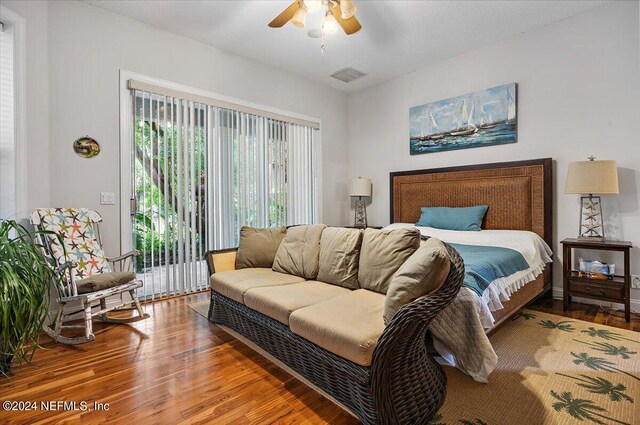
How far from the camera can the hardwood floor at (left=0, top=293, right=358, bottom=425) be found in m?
1.56

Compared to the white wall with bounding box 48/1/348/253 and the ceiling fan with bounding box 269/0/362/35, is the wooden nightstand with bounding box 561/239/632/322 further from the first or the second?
the white wall with bounding box 48/1/348/253

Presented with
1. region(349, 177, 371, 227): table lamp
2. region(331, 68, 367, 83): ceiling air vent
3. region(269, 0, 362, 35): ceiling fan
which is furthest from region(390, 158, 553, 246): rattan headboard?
region(269, 0, 362, 35): ceiling fan

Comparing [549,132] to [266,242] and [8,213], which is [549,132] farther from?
[8,213]

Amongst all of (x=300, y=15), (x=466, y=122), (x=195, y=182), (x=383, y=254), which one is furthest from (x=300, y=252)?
(x=466, y=122)

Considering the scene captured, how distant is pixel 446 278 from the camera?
1.43 m

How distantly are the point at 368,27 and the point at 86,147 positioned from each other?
10.2 feet

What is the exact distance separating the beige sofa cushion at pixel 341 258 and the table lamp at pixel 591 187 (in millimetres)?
2180

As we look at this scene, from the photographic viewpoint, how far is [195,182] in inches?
146

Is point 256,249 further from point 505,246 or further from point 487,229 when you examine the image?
point 487,229

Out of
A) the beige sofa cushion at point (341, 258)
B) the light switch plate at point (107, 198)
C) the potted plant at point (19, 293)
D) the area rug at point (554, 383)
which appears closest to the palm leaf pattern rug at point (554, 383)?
the area rug at point (554, 383)

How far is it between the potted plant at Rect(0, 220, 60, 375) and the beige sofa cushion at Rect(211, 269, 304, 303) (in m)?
1.07

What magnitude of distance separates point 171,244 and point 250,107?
2.03m

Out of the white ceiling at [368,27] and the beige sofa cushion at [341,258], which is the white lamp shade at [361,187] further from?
the beige sofa cushion at [341,258]

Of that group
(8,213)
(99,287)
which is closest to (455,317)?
(99,287)
